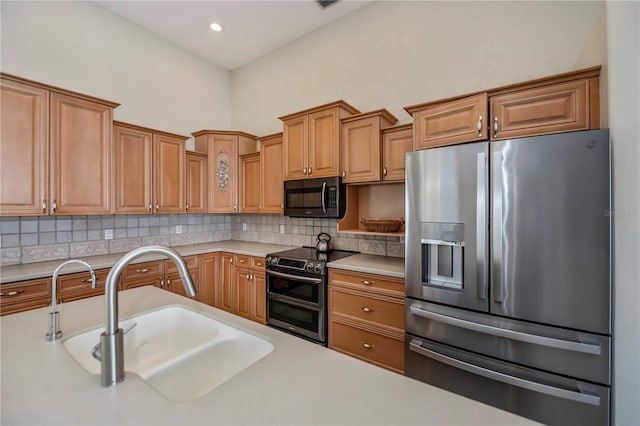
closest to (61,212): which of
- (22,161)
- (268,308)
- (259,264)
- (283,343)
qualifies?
(22,161)

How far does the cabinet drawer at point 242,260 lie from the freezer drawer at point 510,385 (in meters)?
1.95

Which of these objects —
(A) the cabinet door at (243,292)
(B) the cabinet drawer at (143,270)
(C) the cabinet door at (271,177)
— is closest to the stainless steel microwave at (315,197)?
(C) the cabinet door at (271,177)

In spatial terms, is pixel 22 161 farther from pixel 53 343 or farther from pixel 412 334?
pixel 412 334

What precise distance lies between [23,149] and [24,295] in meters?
1.14

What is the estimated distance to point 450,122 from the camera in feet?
6.40

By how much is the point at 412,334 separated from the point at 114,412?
175cm

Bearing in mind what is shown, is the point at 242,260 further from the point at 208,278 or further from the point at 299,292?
the point at 299,292

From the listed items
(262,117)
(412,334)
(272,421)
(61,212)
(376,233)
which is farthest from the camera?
(262,117)

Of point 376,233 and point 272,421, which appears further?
point 376,233

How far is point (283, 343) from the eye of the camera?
3.31 ft

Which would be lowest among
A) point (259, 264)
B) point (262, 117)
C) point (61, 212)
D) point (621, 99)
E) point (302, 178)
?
point (259, 264)

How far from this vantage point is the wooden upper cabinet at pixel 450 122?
71.7 inches

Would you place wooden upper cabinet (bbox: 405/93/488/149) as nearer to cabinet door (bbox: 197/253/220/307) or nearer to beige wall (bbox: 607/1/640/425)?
beige wall (bbox: 607/1/640/425)

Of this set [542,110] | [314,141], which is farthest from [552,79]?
[314,141]
